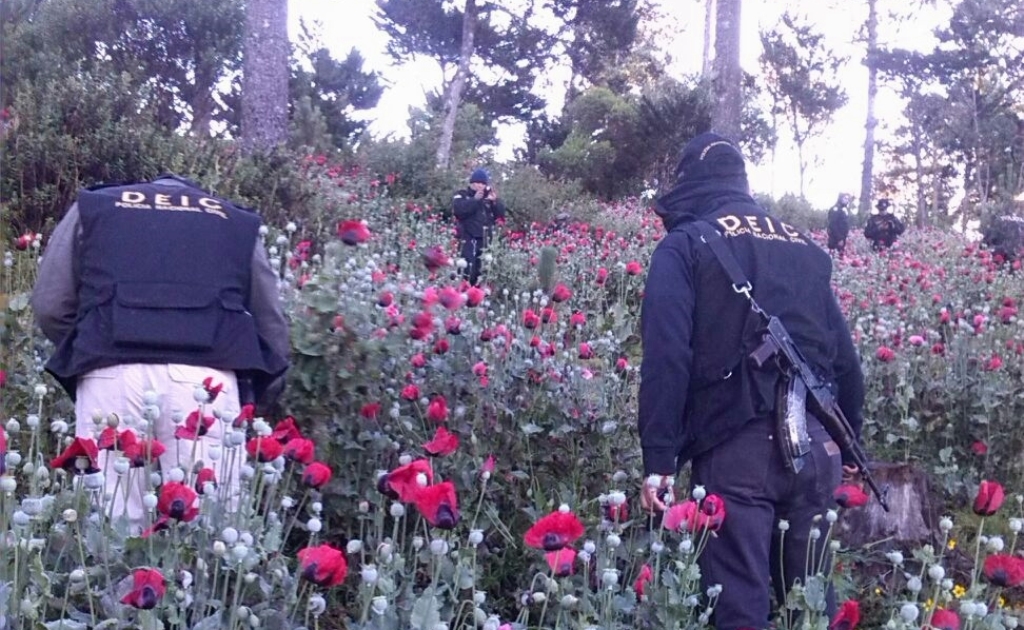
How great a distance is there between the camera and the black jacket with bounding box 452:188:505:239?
418 inches

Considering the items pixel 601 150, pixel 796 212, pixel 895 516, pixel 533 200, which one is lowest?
pixel 895 516

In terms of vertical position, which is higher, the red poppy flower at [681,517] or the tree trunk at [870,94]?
the tree trunk at [870,94]

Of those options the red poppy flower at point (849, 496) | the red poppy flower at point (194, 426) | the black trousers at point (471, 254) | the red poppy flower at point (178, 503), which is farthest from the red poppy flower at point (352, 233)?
the black trousers at point (471, 254)

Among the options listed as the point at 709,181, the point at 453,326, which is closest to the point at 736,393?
the point at 709,181

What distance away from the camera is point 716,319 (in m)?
2.98

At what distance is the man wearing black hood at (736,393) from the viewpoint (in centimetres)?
289

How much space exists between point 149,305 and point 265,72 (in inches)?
347

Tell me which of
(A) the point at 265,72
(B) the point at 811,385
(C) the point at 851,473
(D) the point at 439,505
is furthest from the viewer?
(A) the point at 265,72

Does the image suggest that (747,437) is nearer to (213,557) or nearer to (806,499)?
(806,499)

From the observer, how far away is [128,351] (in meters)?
2.88

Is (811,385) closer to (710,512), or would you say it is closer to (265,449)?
(710,512)

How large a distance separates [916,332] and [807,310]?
3248mm

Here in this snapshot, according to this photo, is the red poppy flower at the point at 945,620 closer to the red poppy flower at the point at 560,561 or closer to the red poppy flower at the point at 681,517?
the red poppy flower at the point at 681,517

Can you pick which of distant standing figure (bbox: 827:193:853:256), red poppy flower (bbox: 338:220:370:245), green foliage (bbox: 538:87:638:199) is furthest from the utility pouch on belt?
green foliage (bbox: 538:87:638:199)
